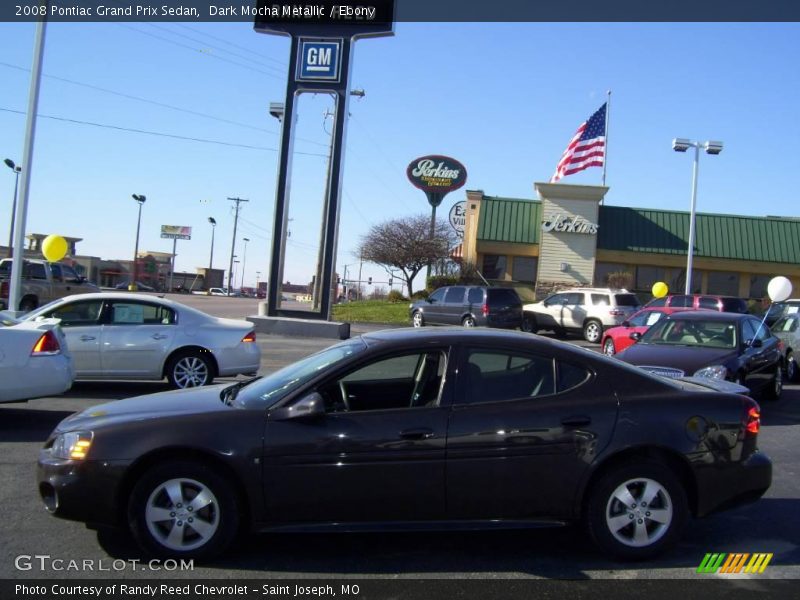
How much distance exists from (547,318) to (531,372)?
21.3 meters

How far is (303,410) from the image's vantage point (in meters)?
4.47

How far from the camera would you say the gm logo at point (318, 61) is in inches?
907

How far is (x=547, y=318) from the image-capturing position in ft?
84.4

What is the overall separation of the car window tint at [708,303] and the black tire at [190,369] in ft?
53.9

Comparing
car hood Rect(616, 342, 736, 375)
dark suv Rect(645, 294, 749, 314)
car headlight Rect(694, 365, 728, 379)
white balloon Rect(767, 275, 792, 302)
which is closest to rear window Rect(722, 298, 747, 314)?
dark suv Rect(645, 294, 749, 314)

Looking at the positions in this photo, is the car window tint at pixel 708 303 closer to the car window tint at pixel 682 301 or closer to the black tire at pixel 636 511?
the car window tint at pixel 682 301

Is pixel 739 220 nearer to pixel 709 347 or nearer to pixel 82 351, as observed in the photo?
pixel 709 347

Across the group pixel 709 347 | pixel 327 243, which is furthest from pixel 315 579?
pixel 327 243

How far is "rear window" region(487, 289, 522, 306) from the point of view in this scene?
2438 centimetres

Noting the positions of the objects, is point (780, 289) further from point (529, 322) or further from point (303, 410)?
point (303, 410)

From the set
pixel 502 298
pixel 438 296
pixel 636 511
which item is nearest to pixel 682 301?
pixel 502 298

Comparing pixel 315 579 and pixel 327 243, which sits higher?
pixel 327 243

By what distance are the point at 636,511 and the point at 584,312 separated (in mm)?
20348

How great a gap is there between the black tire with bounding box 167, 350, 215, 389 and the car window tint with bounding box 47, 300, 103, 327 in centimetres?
122
